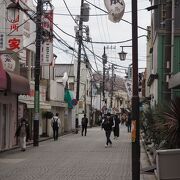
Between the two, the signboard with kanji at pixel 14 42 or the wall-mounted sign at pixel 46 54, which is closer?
the signboard with kanji at pixel 14 42

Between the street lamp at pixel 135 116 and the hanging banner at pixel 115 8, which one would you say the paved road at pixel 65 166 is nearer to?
the street lamp at pixel 135 116

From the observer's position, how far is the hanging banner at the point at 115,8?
14.1 metres

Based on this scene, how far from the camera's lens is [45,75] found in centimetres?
4275

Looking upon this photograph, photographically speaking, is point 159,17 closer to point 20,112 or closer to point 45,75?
point 20,112

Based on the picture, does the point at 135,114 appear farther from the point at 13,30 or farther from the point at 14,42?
the point at 13,30

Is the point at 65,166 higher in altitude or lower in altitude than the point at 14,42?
lower

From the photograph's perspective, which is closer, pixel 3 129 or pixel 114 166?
pixel 114 166

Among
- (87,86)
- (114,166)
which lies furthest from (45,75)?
(87,86)

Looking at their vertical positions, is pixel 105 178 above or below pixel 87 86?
below

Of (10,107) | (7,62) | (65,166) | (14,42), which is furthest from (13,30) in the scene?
(65,166)

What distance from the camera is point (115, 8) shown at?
14156 mm

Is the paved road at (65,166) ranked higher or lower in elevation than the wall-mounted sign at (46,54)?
lower

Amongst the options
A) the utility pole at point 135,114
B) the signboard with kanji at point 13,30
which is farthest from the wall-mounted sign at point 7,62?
the utility pole at point 135,114

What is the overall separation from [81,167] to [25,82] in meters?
10.1
